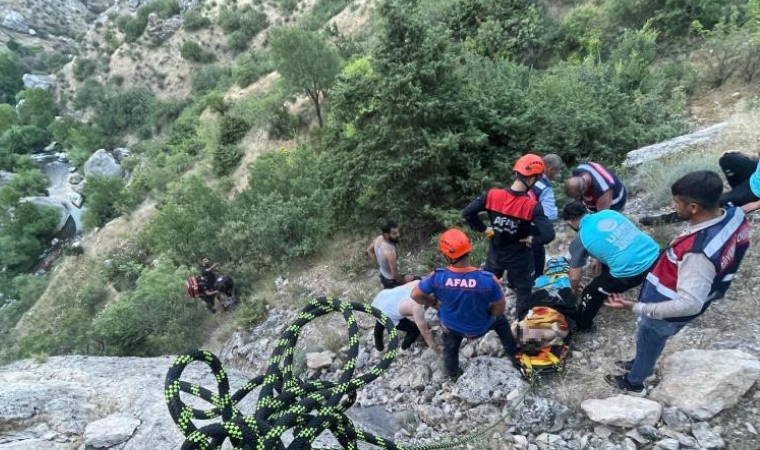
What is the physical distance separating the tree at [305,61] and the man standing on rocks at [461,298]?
16463 mm

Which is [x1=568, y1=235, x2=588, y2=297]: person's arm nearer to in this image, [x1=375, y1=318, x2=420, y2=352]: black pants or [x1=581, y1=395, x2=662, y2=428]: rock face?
[x1=581, y1=395, x2=662, y2=428]: rock face

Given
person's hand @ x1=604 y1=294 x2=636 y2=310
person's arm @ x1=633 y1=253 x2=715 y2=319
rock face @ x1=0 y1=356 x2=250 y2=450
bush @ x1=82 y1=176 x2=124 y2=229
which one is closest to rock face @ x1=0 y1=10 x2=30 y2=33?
bush @ x1=82 y1=176 x2=124 y2=229

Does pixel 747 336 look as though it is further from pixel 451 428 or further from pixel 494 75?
pixel 494 75

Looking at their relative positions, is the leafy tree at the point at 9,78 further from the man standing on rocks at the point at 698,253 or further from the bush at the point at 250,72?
the man standing on rocks at the point at 698,253

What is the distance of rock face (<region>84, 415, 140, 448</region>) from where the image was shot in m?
3.03

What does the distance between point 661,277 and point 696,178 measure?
0.66 m

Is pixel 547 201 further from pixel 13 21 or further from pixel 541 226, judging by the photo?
pixel 13 21

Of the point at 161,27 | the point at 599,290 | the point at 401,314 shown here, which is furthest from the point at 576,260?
the point at 161,27

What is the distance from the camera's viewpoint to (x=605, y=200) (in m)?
4.15

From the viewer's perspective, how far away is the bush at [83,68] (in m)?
52.3

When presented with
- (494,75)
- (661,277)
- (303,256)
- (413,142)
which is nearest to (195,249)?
(303,256)

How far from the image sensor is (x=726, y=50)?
28.8ft

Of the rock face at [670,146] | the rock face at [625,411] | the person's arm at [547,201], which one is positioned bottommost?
the rock face at [670,146]

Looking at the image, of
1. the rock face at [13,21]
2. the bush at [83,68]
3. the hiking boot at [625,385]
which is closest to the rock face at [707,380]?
the hiking boot at [625,385]
